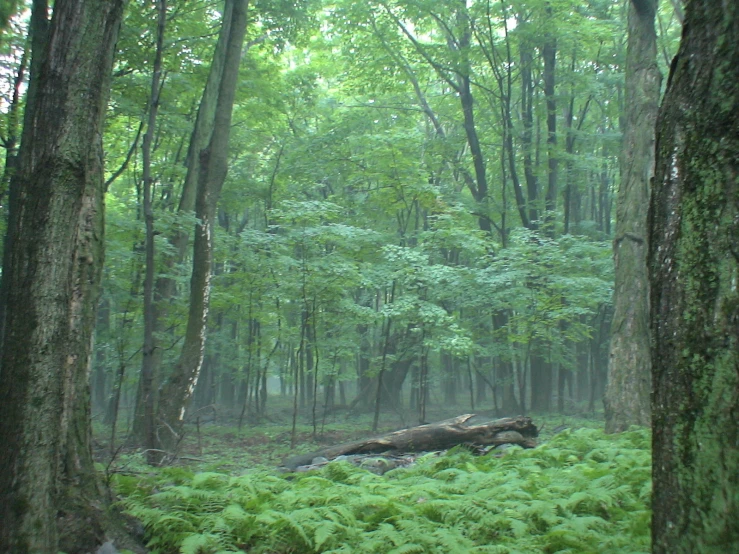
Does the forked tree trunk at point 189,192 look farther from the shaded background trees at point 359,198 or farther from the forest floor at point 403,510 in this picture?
the forest floor at point 403,510

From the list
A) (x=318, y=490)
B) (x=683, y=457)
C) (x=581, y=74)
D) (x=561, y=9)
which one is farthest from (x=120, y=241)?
(x=581, y=74)

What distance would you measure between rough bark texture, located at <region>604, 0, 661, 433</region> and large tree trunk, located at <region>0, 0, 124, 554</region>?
7.94m

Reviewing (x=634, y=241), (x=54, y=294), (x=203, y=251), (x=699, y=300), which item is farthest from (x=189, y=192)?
(x=699, y=300)

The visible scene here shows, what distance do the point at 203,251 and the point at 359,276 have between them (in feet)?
18.4

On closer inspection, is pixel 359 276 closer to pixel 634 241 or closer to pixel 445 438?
pixel 445 438

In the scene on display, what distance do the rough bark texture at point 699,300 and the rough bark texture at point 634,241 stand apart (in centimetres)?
729

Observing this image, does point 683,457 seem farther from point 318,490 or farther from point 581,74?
point 581,74

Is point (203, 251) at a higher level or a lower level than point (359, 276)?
lower

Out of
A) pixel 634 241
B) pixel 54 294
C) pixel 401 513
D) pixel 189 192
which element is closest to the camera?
pixel 54 294

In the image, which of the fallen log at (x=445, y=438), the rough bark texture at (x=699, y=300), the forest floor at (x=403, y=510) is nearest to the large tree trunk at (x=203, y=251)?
the fallen log at (x=445, y=438)

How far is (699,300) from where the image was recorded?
2.47 meters

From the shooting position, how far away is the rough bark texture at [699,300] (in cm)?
237

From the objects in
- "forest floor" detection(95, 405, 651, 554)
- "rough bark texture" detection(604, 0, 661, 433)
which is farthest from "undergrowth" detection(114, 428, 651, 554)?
"rough bark texture" detection(604, 0, 661, 433)

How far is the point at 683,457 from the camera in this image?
2.48 metres
